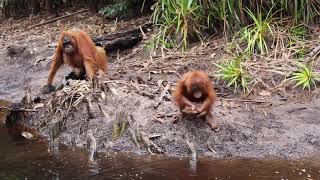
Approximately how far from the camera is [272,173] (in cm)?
545

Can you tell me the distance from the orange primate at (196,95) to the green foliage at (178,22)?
273cm

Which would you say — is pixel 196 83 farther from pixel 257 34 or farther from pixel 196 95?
pixel 257 34

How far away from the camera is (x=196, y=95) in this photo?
21.1ft

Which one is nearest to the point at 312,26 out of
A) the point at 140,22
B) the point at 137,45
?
the point at 137,45

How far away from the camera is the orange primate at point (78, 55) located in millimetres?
8188

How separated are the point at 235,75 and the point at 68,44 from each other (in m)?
2.47

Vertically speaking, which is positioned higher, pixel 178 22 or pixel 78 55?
pixel 178 22

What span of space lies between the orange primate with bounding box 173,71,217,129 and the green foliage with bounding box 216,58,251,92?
3.47 ft

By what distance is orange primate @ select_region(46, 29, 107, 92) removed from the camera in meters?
8.19

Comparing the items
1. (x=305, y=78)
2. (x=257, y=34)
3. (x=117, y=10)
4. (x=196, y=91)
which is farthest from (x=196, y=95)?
→ (x=117, y=10)

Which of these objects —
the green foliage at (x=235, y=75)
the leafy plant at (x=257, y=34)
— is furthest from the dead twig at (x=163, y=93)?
the leafy plant at (x=257, y=34)

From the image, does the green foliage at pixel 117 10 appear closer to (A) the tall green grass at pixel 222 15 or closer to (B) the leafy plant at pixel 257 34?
(A) the tall green grass at pixel 222 15

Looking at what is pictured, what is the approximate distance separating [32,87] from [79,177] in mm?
4266

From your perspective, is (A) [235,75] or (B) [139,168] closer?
(B) [139,168]
